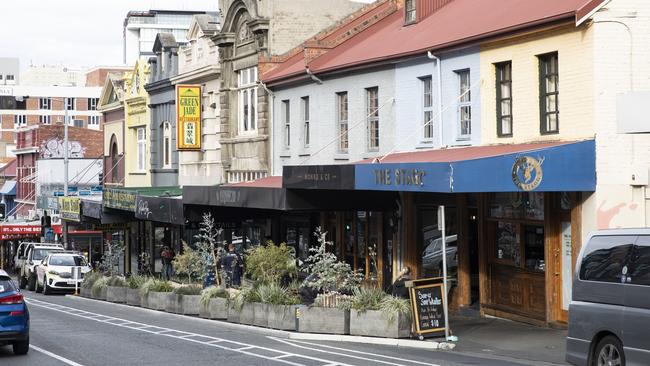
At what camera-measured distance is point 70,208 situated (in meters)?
51.7

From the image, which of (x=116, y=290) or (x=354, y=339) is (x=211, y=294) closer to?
(x=354, y=339)

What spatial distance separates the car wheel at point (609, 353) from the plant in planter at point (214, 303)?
12624 mm

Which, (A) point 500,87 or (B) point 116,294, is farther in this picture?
(B) point 116,294

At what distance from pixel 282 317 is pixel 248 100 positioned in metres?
17.5

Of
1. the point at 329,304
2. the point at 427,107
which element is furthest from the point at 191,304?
the point at 427,107

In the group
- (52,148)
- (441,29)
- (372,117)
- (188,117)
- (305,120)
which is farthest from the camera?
(52,148)

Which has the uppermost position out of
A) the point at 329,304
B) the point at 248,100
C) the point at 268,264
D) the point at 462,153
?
the point at 248,100

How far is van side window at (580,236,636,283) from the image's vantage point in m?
14.2

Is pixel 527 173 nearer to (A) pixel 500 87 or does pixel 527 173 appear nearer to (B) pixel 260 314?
(A) pixel 500 87

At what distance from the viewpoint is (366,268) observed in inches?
1241

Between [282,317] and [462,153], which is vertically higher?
[462,153]

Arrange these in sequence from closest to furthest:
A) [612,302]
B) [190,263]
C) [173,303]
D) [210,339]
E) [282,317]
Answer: [612,302], [210,339], [282,317], [173,303], [190,263]

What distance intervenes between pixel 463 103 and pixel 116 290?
45.5 feet

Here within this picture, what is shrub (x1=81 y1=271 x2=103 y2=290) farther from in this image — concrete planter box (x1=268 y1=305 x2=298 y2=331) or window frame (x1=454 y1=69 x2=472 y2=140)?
window frame (x1=454 y1=69 x2=472 y2=140)
